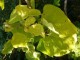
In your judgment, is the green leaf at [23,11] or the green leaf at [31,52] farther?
the green leaf at [31,52]

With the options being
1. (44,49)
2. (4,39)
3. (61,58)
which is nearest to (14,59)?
(4,39)

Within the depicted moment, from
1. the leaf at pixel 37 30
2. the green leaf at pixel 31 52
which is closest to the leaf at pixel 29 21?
the leaf at pixel 37 30

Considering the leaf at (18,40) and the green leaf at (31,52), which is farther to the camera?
the green leaf at (31,52)

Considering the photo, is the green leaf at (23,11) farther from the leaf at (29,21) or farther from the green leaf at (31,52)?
the green leaf at (31,52)

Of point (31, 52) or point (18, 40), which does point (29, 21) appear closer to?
point (18, 40)

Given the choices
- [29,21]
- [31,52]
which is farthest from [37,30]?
[31,52]

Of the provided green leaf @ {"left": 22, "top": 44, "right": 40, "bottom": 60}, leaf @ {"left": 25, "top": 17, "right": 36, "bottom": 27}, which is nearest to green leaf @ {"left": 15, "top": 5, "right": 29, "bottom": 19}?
leaf @ {"left": 25, "top": 17, "right": 36, "bottom": 27}

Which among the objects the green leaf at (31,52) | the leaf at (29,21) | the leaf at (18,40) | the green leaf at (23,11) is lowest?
the green leaf at (31,52)

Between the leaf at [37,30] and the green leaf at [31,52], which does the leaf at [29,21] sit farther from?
the green leaf at [31,52]

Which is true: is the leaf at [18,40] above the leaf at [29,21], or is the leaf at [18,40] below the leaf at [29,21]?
below
